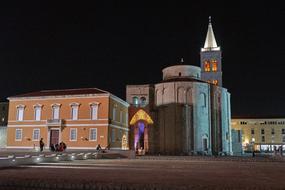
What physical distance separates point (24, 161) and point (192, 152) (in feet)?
115

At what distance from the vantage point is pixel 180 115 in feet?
184

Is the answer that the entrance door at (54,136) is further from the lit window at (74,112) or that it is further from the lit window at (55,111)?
the lit window at (74,112)

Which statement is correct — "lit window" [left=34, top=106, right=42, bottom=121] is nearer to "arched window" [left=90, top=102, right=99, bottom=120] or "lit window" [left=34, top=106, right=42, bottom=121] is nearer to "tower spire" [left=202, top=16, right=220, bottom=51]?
"arched window" [left=90, top=102, right=99, bottom=120]

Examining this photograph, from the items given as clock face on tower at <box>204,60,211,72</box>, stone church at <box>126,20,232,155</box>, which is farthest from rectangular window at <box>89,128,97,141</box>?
clock face on tower at <box>204,60,211,72</box>

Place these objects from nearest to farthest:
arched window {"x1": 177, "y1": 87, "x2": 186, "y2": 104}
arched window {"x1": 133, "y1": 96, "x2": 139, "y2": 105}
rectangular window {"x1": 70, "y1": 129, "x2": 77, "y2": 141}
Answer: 1. rectangular window {"x1": 70, "y1": 129, "x2": 77, "y2": 141}
2. arched window {"x1": 177, "y1": 87, "x2": 186, "y2": 104}
3. arched window {"x1": 133, "y1": 96, "x2": 139, "y2": 105}

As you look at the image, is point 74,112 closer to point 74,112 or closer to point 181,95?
point 74,112

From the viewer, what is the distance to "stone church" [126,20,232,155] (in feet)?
183

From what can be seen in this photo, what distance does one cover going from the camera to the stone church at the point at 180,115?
183 feet

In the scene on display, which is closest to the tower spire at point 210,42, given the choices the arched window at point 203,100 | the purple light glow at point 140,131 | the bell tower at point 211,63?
the bell tower at point 211,63

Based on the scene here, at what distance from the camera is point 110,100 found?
47812 mm

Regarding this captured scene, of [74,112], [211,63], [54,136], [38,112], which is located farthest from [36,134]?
[211,63]

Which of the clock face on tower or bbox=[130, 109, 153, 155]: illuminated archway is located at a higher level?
the clock face on tower

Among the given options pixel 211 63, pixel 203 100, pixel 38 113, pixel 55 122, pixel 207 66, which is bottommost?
pixel 55 122

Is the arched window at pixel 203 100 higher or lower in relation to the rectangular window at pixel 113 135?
higher
